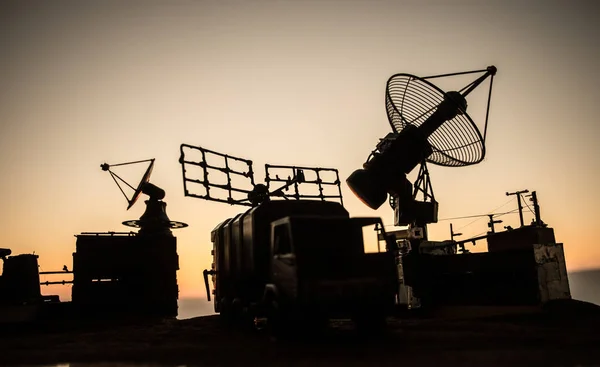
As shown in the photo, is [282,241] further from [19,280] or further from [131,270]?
[19,280]

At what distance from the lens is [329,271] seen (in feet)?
34.2

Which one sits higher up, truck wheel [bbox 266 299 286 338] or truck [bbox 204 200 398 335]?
truck [bbox 204 200 398 335]

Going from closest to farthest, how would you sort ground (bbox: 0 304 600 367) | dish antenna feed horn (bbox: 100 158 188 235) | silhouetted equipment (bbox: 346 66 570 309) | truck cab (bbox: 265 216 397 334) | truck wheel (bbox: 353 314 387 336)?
ground (bbox: 0 304 600 367) → truck cab (bbox: 265 216 397 334) → truck wheel (bbox: 353 314 387 336) → silhouetted equipment (bbox: 346 66 570 309) → dish antenna feed horn (bbox: 100 158 188 235)

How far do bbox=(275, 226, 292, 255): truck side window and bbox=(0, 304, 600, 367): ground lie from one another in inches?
77.6

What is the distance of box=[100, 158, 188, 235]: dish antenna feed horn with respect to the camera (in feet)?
72.1

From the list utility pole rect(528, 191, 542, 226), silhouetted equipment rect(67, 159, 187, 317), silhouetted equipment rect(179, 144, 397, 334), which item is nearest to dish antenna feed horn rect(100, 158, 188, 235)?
silhouetted equipment rect(67, 159, 187, 317)

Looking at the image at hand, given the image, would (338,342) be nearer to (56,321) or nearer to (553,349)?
(553,349)

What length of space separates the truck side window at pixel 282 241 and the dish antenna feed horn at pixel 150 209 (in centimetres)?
1340

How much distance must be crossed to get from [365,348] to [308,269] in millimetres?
2239

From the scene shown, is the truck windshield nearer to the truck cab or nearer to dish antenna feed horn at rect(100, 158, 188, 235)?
the truck cab

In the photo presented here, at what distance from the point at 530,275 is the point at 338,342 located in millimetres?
9130

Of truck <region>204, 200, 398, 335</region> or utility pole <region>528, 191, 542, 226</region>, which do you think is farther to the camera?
utility pole <region>528, 191, 542, 226</region>

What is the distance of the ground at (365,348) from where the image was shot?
277 inches

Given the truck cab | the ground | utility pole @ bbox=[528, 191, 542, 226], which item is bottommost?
the ground
